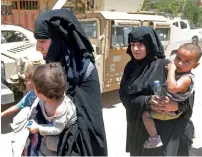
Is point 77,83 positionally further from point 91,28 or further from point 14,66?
point 91,28

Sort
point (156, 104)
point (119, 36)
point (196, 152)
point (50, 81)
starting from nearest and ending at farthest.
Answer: point (50, 81), point (156, 104), point (196, 152), point (119, 36)

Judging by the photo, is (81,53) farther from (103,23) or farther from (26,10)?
(26,10)

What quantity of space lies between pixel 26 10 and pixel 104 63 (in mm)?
9479

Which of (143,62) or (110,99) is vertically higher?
(143,62)

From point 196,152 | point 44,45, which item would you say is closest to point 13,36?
point 196,152

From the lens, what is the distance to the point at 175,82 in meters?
1.98

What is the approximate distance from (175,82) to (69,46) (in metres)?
0.79

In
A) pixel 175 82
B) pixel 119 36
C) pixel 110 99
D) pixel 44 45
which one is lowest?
pixel 110 99

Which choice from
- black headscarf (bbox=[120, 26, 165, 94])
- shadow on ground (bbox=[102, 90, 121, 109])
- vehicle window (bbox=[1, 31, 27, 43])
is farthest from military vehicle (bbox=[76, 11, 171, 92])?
black headscarf (bbox=[120, 26, 165, 94])

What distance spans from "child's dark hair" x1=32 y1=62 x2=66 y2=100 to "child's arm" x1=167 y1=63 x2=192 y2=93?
2.57 ft

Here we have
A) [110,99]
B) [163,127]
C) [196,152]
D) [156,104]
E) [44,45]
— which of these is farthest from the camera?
[110,99]

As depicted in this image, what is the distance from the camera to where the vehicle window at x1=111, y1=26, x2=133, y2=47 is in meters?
5.55

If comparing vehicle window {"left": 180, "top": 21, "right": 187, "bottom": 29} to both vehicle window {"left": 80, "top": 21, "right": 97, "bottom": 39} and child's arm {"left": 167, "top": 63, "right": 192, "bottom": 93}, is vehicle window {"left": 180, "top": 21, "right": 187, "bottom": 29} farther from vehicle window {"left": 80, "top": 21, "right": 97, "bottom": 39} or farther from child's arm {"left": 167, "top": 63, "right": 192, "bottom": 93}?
child's arm {"left": 167, "top": 63, "right": 192, "bottom": 93}

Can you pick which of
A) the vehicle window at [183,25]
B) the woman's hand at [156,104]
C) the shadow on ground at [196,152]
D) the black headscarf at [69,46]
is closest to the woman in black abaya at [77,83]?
the black headscarf at [69,46]
